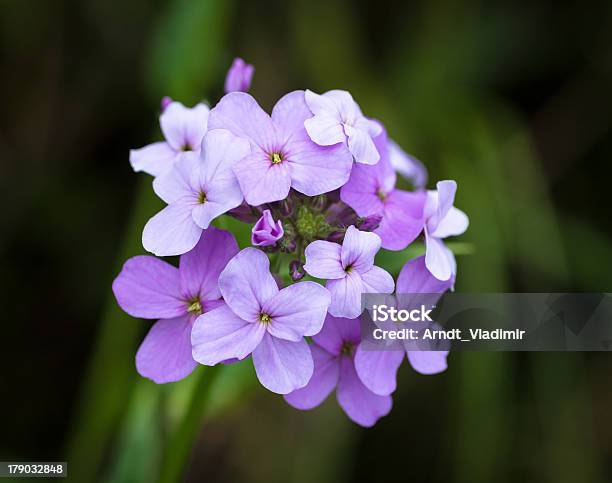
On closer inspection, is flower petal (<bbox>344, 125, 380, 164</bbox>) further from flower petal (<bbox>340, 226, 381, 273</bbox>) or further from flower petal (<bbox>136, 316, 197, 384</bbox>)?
flower petal (<bbox>136, 316, 197, 384</bbox>)

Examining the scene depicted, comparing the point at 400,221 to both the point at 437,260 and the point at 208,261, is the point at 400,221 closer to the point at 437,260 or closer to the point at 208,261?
the point at 437,260

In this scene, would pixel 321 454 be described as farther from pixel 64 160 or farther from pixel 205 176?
pixel 64 160

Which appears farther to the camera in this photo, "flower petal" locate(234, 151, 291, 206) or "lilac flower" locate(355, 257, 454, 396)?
"lilac flower" locate(355, 257, 454, 396)

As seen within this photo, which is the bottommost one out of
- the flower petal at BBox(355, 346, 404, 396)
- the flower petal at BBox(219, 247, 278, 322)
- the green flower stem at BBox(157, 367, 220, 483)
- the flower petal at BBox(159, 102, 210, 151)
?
the green flower stem at BBox(157, 367, 220, 483)

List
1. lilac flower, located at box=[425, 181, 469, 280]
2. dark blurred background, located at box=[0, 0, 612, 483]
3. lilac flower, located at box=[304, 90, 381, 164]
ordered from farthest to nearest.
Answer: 1. dark blurred background, located at box=[0, 0, 612, 483]
2. lilac flower, located at box=[425, 181, 469, 280]
3. lilac flower, located at box=[304, 90, 381, 164]

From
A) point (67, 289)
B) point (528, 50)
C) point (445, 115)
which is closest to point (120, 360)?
point (67, 289)

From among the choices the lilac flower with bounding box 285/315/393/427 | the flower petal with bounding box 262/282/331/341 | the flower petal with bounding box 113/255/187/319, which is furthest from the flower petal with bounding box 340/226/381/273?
the flower petal with bounding box 113/255/187/319
